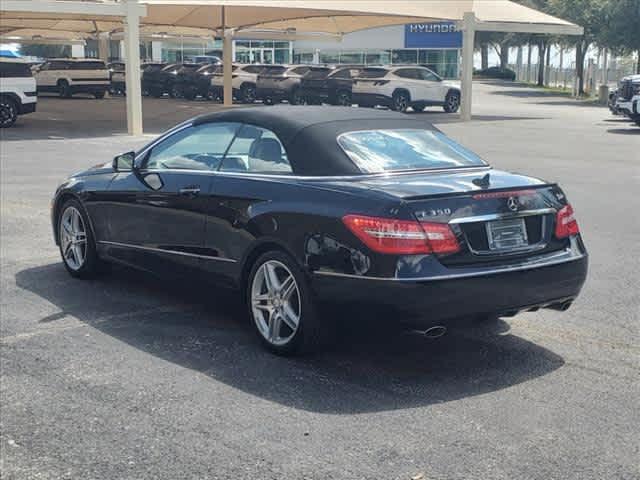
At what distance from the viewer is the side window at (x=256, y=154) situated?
6316 millimetres

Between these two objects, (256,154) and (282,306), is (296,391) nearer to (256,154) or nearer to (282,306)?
(282,306)

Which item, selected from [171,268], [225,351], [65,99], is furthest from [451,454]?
[65,99]

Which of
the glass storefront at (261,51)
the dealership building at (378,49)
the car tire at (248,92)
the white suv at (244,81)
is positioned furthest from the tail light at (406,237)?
the glass storefront at (261,51)

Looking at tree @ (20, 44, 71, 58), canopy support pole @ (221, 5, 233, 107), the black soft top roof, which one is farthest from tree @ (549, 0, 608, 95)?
tree @ (20, 44, 71, 58)

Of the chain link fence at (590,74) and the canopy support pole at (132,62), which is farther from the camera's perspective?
the chain link fence at (590,74)

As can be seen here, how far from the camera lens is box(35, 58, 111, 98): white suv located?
43688mm

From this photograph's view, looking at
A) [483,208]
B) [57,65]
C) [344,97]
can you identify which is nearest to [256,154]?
[483,208]

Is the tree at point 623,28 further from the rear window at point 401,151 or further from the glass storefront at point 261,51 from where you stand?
the rear window at point 401,151

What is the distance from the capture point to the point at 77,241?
27.0ft

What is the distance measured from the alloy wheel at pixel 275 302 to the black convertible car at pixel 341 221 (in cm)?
1

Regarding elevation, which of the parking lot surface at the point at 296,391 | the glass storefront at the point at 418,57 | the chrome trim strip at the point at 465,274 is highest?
the glass storefront at the point at 418,57

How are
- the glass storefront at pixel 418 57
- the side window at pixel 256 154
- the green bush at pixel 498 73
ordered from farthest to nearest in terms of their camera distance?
the glass storefront at pixel 418 57 → the green bush at pixel 498 73 → the side window at pixel 256 154

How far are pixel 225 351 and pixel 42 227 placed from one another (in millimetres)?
5460

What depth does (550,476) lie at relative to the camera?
4.28 meters
